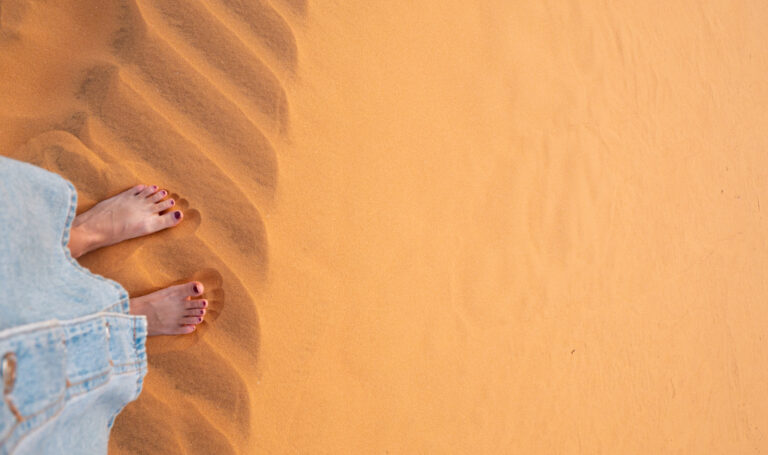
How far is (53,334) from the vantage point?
890 mm

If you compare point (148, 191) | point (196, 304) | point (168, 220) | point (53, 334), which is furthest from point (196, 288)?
point (53, 334)

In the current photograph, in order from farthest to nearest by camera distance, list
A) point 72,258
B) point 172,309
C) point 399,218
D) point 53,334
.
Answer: point 399,218 < point 172,309 < point 72,258 < point 53,334

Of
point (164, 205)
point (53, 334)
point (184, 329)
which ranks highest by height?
point (164, 205)

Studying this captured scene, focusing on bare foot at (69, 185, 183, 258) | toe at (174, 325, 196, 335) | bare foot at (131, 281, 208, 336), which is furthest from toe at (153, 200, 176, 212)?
toe at (174, 325, 196, 335)

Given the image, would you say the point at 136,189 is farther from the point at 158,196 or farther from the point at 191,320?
the point at 191,320

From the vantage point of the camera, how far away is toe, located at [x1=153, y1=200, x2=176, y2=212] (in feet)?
5.03

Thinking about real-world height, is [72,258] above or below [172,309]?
above

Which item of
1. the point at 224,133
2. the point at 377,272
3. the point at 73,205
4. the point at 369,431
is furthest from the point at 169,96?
the point at 369,431

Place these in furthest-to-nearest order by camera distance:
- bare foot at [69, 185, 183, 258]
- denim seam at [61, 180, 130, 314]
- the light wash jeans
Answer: bare foot at [69, 185, 183, 258] < denim seam at [61, 180, 130, 314] < the light wash jeans

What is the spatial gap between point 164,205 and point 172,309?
331 mm

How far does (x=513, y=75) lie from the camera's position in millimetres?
2098

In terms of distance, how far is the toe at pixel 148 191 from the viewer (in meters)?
1.54

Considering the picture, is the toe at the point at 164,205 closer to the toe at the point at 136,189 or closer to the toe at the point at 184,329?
the toe at the point at 136,189

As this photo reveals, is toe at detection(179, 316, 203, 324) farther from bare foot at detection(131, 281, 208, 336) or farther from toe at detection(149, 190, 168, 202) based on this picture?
toe at detection(149, 190, 168, 202)
